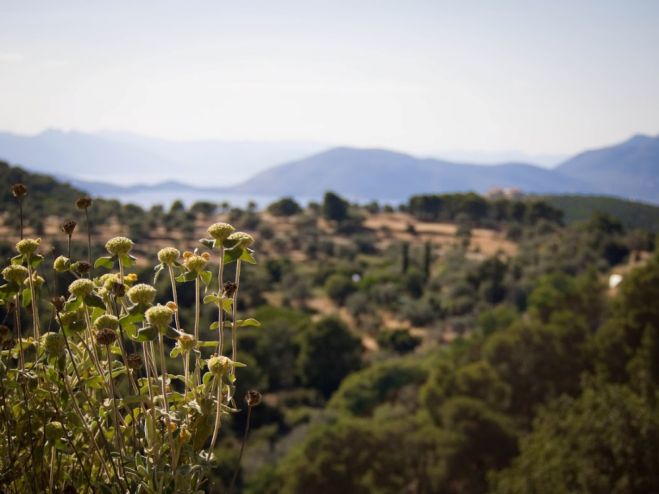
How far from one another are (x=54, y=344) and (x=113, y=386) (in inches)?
6.1

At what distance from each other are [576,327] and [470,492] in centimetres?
623

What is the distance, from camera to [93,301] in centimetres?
114

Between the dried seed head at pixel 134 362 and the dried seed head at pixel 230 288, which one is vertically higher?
the dried seed head at pixel 230 288

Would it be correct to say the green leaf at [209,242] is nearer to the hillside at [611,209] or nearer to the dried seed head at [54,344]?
the dried seed head at [54,344]

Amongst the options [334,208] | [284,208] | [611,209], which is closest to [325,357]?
[334,208]

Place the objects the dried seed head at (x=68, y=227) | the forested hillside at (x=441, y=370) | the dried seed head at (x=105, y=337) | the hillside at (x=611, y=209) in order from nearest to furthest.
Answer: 1. the dried seed head at (x=105, y=337)
2. the dried seed head at (x=68, y=227)
3. the forested hillside at (x=441, y=370)
4. the hillside at (x=611, y=209)

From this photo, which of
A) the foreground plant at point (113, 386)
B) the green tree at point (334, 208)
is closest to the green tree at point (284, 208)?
the green tree at point (334, 208)

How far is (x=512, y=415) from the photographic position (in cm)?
1440

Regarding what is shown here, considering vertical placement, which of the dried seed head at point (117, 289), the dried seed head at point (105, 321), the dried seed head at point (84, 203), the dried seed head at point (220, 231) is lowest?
the dried seed head at point (105, 321)

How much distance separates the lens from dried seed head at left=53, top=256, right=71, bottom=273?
1280mm

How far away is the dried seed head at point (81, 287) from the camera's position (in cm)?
113

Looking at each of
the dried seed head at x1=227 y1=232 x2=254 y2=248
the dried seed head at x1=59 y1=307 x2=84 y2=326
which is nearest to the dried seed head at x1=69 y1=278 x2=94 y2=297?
the dried seed head at x1=59 y1=307 x2=84 y2=326

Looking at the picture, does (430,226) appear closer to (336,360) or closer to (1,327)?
(336,360)

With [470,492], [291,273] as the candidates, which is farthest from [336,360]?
[291,273]
